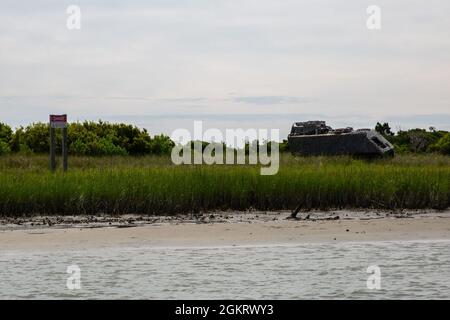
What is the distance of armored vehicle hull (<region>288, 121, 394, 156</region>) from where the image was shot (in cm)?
2659

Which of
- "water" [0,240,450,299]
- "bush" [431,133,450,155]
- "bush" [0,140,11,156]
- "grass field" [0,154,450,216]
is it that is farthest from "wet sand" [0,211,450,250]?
"bush" [431,133,450,155]

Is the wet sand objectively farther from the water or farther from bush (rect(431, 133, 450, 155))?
bush (rect(431, 133, 450, 155))

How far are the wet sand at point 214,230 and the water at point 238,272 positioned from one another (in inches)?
19.0

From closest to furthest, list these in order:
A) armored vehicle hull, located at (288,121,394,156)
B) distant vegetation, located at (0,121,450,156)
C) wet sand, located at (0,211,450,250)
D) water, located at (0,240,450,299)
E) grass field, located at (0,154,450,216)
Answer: water, located at (0,240,450,299)
wet sand, located at (0,211,450,250)
grass field, located at (0,154,450,216)
armored vehicle hull, located at (288,121,394,156)
distant vegetation, located at (0,121,450,156)

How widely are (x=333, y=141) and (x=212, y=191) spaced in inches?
465

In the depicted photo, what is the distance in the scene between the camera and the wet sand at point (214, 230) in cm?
1351

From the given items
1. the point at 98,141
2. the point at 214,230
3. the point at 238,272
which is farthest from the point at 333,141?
the point at 238,272

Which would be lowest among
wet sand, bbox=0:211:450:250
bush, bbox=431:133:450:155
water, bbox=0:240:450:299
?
water, bbox=0:240:450:299

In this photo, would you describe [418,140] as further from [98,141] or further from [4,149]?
[4,149]

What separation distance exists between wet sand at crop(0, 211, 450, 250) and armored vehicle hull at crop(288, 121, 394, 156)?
10.6 meters

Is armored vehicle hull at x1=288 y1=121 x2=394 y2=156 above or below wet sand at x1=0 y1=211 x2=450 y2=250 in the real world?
above

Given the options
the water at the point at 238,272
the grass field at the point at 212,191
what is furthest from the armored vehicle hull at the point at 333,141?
the water at the point at 238,272

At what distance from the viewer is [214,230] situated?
14.4 meters

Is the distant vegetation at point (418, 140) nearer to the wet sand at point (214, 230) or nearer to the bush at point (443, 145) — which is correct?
the bush at point (443, 145)
